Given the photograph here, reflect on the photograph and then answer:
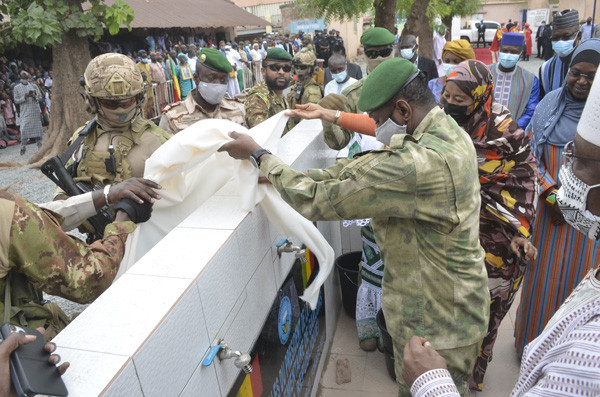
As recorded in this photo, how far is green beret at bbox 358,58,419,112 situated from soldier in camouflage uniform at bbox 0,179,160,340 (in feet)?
3.83

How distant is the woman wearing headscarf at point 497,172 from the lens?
273 cm

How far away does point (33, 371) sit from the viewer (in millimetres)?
1062

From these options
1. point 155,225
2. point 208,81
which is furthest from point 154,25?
point 155,225

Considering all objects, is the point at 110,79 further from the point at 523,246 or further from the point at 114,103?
the point at 523,246

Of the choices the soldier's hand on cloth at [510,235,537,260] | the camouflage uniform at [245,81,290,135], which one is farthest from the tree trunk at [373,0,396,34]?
the soldier's hand on cloth at [510,235,537,260]

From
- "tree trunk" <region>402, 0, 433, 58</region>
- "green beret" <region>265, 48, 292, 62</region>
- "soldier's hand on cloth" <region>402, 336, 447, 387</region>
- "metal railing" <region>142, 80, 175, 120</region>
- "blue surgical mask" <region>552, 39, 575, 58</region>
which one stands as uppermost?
"tree trunk" <region>402, 0, 433, 58</region>

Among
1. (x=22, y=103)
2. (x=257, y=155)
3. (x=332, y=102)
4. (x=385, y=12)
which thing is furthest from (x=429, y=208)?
(x=22, y=103)

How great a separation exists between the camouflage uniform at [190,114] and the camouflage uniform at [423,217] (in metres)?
2.25

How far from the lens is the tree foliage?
24.1ft

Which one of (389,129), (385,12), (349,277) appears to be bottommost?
(349,277)

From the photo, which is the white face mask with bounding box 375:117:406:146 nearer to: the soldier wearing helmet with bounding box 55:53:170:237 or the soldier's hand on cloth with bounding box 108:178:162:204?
the soldier's hand on cloth with bounding box 108:178:162:204

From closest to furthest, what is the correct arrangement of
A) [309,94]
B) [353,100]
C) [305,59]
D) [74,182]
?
1. [74,182]
2. [353,100]
3. [309,94]
4. [305,59]

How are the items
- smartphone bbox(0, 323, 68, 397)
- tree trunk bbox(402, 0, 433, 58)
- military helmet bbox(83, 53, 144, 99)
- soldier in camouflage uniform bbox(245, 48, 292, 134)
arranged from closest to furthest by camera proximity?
1. smartphone bbox(0, 323, 68, 397)
2. military helmet bbox(83, 53, 144, 99)
3. soldier in camouflage uniform bbox(245, 48, 292, 134)
4. tree trunk bbox(402, 0, 433, 58)

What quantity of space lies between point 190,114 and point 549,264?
307 centimetres
